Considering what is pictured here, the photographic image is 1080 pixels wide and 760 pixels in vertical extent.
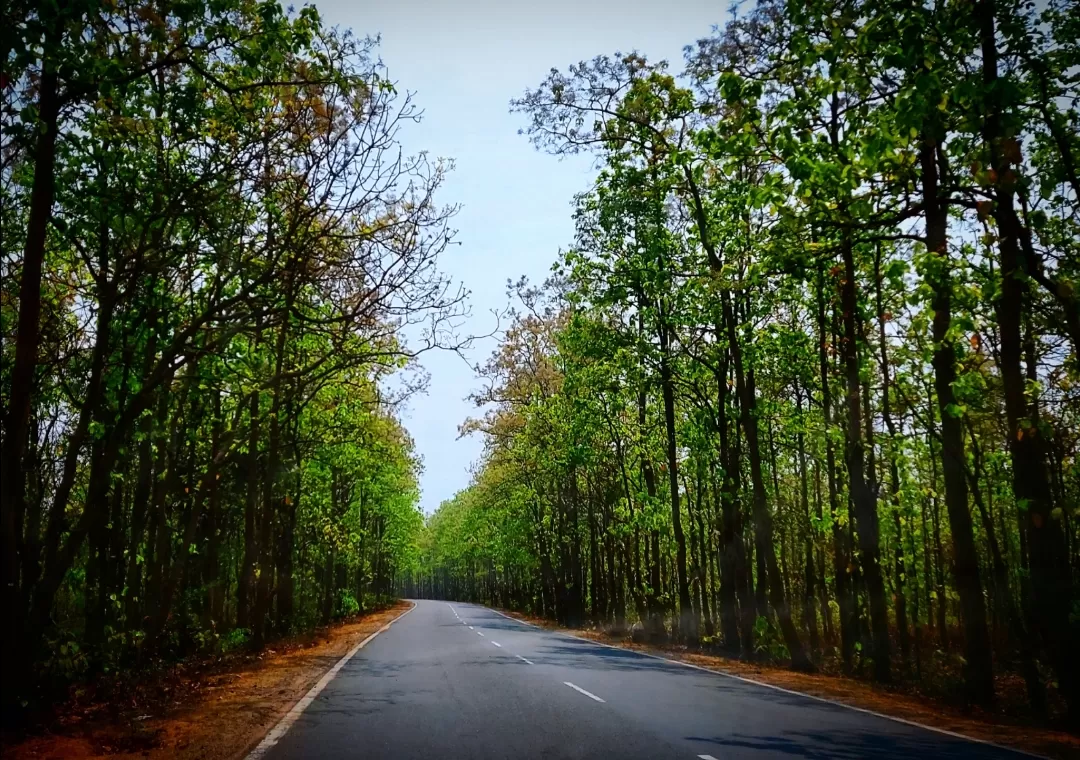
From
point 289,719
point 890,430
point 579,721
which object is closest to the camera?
point 579,721

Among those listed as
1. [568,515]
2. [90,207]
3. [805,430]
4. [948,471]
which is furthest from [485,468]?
[90,207]

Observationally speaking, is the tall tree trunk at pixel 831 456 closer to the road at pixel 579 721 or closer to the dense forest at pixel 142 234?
the road at pixel 579 721

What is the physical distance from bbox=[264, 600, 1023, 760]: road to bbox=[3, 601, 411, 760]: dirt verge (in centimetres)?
68

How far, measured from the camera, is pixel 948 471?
15.1 meters

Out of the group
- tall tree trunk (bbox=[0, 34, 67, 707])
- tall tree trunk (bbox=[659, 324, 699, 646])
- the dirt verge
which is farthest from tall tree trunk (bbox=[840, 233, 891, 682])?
tall tree trunk (bbox=[0, 34, 67, 707])

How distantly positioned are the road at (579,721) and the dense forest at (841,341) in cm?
368

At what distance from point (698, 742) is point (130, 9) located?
1012cm

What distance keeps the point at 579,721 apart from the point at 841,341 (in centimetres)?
1131

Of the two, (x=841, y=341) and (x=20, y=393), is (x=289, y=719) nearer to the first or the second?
(x=20, y=393)

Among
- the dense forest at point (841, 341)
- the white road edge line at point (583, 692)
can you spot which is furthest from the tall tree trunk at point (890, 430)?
the white road edge line at point (583, 692)

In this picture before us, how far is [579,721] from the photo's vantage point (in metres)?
11.0

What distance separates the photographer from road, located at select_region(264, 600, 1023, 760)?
9.05 m

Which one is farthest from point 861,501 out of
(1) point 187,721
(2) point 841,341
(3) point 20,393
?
(3) point 20,393

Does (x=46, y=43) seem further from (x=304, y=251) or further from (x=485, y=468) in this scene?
(x=485, y=468)
